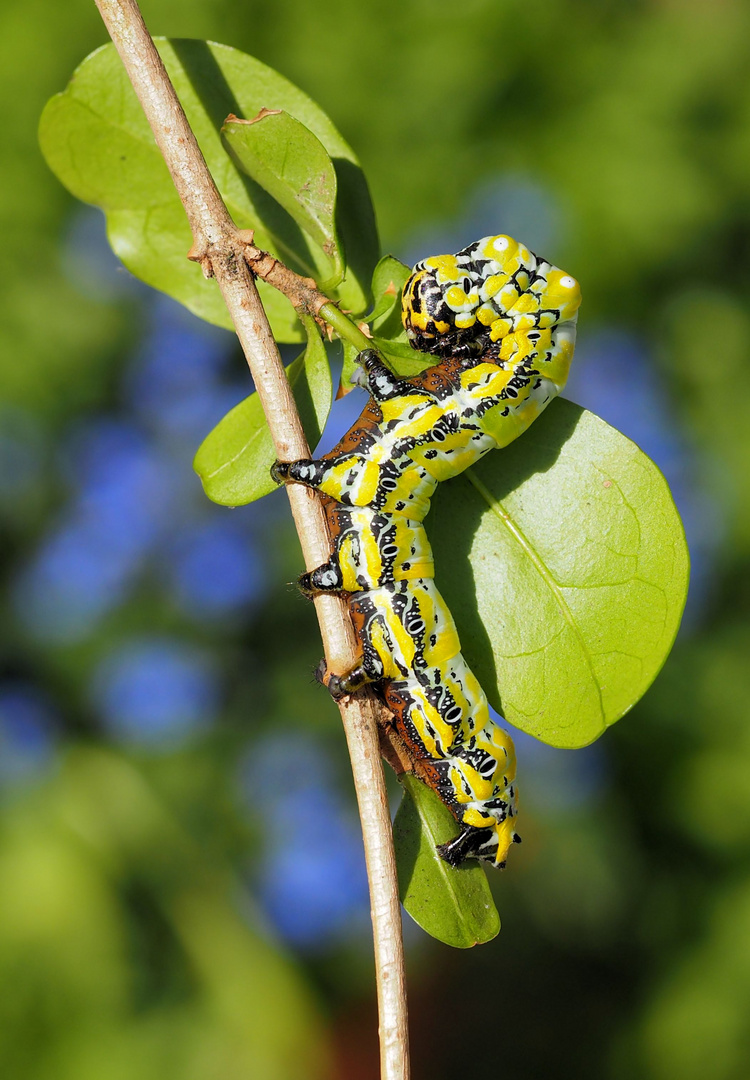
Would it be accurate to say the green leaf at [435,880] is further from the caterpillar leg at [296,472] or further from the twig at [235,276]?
the caterpillar leg at [296,472]

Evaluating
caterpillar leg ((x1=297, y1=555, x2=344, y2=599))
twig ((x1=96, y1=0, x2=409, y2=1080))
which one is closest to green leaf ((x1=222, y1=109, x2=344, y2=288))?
twig ((x1=96, y1=0, x2=409, y2=1080))

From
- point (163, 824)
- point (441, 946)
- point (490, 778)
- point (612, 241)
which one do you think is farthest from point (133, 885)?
point (612, 241)

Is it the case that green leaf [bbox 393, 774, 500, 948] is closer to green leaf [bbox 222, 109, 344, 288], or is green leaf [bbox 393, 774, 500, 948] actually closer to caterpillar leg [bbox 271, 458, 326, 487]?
caterpillar leg [bbox 271, 458, 326, 487]

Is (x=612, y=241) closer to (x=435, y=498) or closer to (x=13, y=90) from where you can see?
(x=13, y=90)

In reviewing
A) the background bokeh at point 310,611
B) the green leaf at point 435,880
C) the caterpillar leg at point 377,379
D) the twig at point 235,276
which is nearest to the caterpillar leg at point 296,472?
the twig at point 235,276

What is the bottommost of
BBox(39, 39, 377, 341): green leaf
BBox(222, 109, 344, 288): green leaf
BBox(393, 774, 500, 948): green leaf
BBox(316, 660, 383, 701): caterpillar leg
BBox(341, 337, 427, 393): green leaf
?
BBox(393, 774, 500, 948): green leaf

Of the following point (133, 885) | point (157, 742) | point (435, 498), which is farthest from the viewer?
point (157, 742)

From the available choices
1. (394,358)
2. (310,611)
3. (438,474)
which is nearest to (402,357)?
(394,358)
